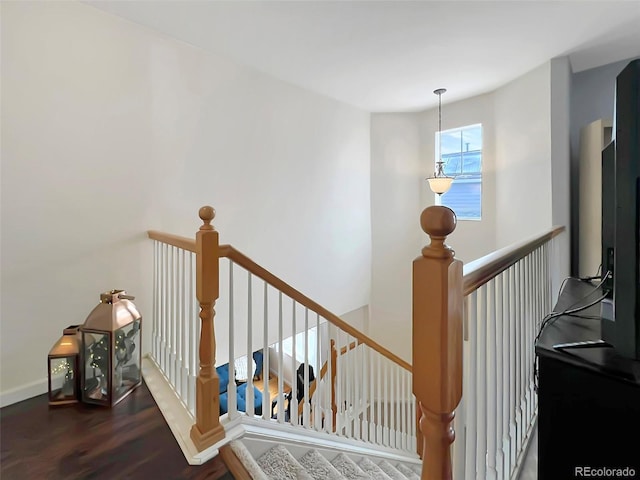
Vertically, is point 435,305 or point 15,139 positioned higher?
point 15,139

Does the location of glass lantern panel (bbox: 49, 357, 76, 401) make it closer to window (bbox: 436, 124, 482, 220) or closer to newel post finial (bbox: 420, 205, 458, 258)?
newel post finial (bbox: 420, 205, 458, 258)

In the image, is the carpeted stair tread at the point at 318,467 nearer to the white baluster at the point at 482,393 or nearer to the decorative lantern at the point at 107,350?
the white baluster at the point at 482,393

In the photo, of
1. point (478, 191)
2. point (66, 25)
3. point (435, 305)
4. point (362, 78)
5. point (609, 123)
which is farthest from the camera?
point (478, 191)

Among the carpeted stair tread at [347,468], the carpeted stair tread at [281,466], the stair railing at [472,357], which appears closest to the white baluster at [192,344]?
the carpeted stair tread at [281,466]

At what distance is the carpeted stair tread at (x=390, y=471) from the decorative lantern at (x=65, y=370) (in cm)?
196

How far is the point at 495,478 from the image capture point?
1130 millimetres

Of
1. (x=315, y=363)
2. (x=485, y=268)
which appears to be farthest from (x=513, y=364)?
(x=315, y=363)

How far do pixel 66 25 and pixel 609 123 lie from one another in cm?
411

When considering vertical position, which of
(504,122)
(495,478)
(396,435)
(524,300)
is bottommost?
(396,435)

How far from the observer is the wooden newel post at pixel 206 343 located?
1.53 m

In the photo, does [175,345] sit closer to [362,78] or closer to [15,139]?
[15,139]

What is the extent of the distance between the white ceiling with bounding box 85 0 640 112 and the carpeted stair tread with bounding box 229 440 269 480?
260 cm

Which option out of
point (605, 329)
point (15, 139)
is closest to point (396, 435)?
point (605, 329)

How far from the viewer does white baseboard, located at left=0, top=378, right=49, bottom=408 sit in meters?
1.93
